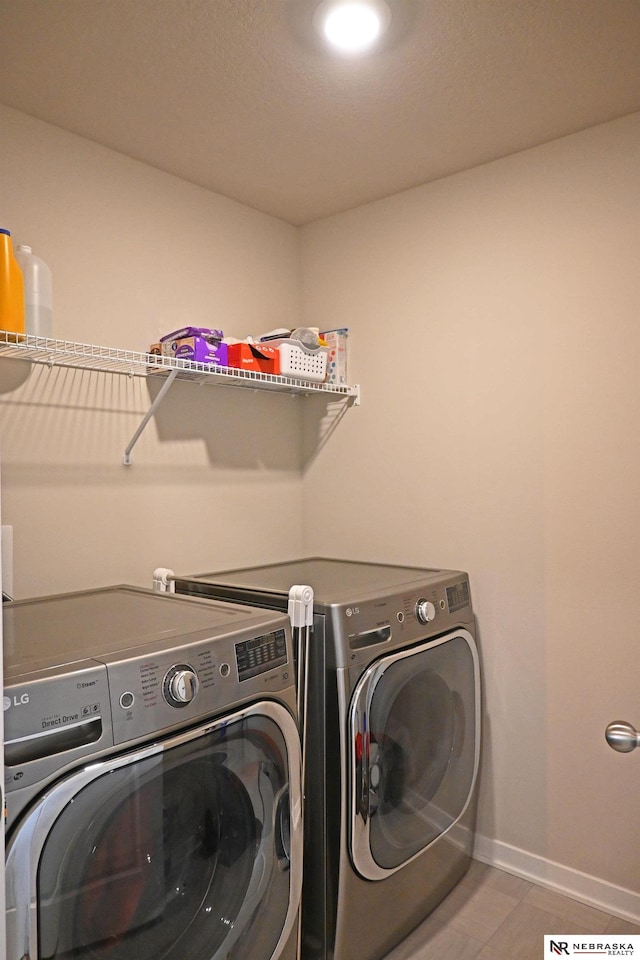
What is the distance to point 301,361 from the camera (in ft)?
8.21

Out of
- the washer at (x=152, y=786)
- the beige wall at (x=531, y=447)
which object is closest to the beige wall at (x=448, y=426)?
the beige wall at (x=531, y=447)

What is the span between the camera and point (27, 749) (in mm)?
1123

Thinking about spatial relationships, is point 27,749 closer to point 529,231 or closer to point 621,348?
point 621,348

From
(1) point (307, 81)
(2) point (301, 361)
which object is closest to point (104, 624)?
(2) point (301, 361)

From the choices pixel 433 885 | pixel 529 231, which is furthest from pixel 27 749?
pixel 529 231

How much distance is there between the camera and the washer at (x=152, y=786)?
1133mm

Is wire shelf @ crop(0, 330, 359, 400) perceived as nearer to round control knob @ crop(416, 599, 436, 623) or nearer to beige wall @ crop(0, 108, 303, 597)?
beige wall @ crop(0, 108, 303, 597)

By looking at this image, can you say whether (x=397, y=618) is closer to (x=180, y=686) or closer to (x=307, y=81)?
(x=180, y=686)

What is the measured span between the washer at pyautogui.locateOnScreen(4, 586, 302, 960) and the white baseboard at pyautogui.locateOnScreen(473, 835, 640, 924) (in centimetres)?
Result: 103

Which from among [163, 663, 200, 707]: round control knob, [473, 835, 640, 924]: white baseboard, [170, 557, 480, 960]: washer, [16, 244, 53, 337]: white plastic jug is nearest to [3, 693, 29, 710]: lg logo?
[163, 663, 200, 707]: round control knob

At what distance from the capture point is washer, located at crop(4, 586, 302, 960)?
1.13m

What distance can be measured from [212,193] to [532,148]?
3.78 ft

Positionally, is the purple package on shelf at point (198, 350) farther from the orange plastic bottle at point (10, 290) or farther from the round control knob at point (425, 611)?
the round control knob at point (425, 611)

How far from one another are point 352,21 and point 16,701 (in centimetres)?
163
